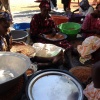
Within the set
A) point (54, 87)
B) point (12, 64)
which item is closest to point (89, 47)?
point (54, 87)

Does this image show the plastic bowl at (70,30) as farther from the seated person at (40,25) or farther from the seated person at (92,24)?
the seated person at (40,25)

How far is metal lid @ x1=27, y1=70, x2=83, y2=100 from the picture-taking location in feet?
6.71

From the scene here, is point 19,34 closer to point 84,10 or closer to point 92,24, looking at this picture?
point 92,24

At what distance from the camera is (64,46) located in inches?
149

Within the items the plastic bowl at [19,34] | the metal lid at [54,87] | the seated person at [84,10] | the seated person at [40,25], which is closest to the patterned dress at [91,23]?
the seated person at [40,25]

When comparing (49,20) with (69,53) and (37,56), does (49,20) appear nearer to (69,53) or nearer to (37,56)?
(69,53)

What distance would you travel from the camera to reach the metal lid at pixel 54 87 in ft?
6.71

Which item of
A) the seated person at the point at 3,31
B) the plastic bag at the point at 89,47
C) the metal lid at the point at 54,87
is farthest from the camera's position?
the plastic bag at the point at 89,47

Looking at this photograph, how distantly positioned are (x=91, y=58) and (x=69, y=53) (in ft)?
2.19

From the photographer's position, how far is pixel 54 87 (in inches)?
84.4

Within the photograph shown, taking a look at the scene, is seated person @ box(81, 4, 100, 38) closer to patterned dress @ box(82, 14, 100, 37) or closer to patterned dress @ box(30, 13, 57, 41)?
patterned dress @ box(82, 14, 100, 37)

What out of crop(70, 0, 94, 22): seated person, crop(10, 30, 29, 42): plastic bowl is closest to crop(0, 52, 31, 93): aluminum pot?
crop(10, 30, 29, 42): plastic bowl

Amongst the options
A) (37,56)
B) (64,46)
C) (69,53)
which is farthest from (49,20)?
(37,56)

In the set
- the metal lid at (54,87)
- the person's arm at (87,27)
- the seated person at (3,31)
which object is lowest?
the metal lid at (54,87)
